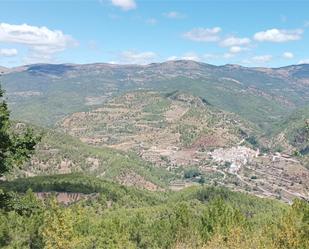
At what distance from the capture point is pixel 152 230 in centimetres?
13225

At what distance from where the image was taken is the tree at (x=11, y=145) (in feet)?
121

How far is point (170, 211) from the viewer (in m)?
184

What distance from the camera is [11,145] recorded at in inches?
1474

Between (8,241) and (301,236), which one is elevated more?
(301,236)

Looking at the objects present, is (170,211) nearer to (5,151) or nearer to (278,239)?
(278,239)

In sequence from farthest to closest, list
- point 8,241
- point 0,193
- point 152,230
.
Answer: point 152,230
point 8,241
point 0,193

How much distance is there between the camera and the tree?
121 feet

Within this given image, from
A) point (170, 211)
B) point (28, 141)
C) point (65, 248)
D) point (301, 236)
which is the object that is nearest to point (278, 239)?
→ point (301, 236)

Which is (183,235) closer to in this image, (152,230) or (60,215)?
(152,230)

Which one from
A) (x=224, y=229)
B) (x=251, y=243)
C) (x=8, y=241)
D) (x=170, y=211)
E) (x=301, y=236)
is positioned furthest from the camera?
(x=170, y=211)

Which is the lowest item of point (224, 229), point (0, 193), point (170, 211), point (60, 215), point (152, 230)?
point (170, 211)

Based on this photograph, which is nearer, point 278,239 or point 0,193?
point 0,193

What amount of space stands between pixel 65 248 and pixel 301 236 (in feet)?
105

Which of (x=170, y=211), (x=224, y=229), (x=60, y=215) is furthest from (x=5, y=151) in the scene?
(x=170, y=211)
